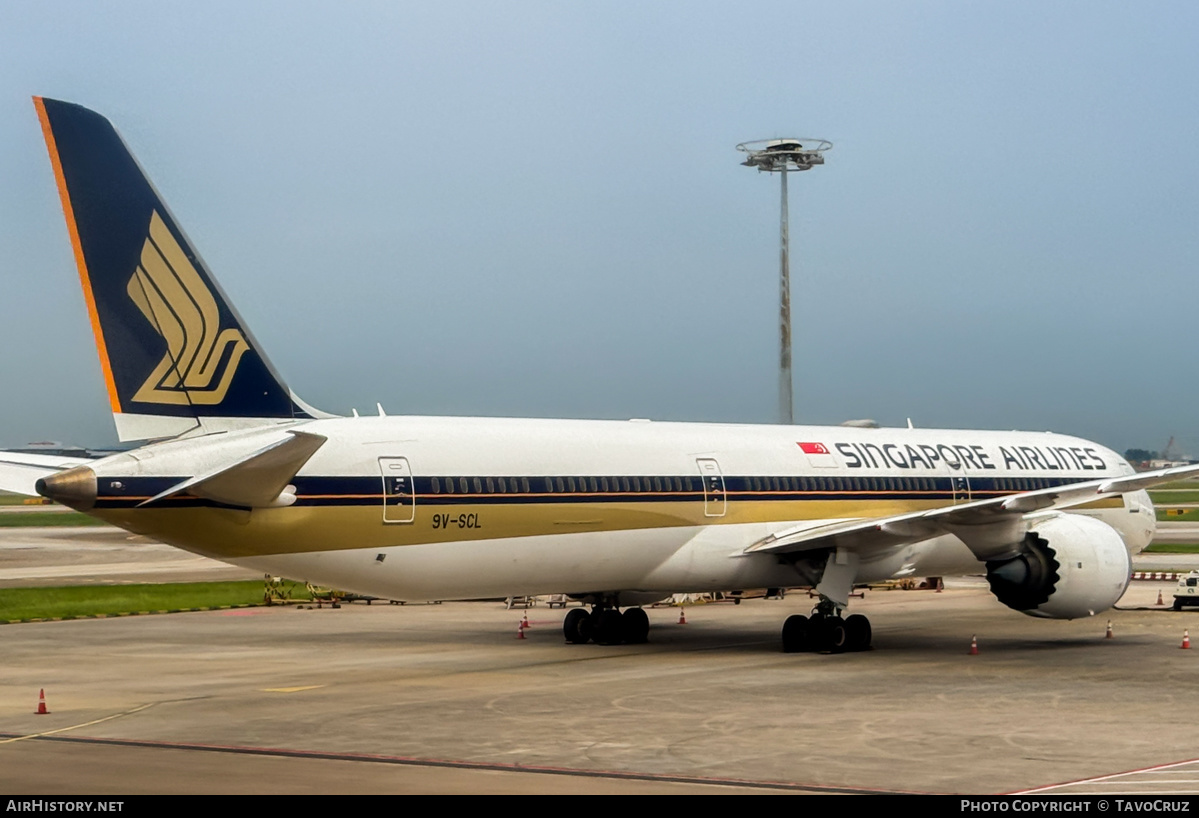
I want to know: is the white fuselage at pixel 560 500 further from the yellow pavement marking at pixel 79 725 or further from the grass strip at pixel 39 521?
the grass strip at pixel 39 521

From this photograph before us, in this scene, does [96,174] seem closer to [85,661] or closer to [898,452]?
[85,661]

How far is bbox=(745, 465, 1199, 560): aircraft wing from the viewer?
24.8 metres

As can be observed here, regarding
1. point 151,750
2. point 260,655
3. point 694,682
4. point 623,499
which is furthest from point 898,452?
point 151,750

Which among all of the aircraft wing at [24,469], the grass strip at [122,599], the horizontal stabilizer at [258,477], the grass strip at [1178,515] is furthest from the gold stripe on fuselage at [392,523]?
the grass strip at [1178,515]

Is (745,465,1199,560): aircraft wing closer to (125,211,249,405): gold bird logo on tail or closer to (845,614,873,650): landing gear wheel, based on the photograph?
(845,614,873,650): landing gear wheel

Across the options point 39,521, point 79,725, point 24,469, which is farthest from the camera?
point 39,521

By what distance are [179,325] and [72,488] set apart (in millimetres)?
3276

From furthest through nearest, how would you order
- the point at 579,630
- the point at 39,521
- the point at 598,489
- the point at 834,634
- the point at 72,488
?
the point at 39,521 → the point at 579,630 → the point at 834,634 → the point at 598,489 → the point at 72,488

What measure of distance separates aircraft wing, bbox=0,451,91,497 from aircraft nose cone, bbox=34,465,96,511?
143 centimetres

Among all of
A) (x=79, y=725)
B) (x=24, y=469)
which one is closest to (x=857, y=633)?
(x=79, y=725)

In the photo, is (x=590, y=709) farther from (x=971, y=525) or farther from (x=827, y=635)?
(x=971, y=525)

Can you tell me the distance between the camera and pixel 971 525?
2655cm

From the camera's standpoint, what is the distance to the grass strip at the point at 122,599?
36.0 metres

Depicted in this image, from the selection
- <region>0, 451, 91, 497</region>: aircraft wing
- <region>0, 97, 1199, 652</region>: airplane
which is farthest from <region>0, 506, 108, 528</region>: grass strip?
<region>0, 97, 1199, 652</region>: airplane
